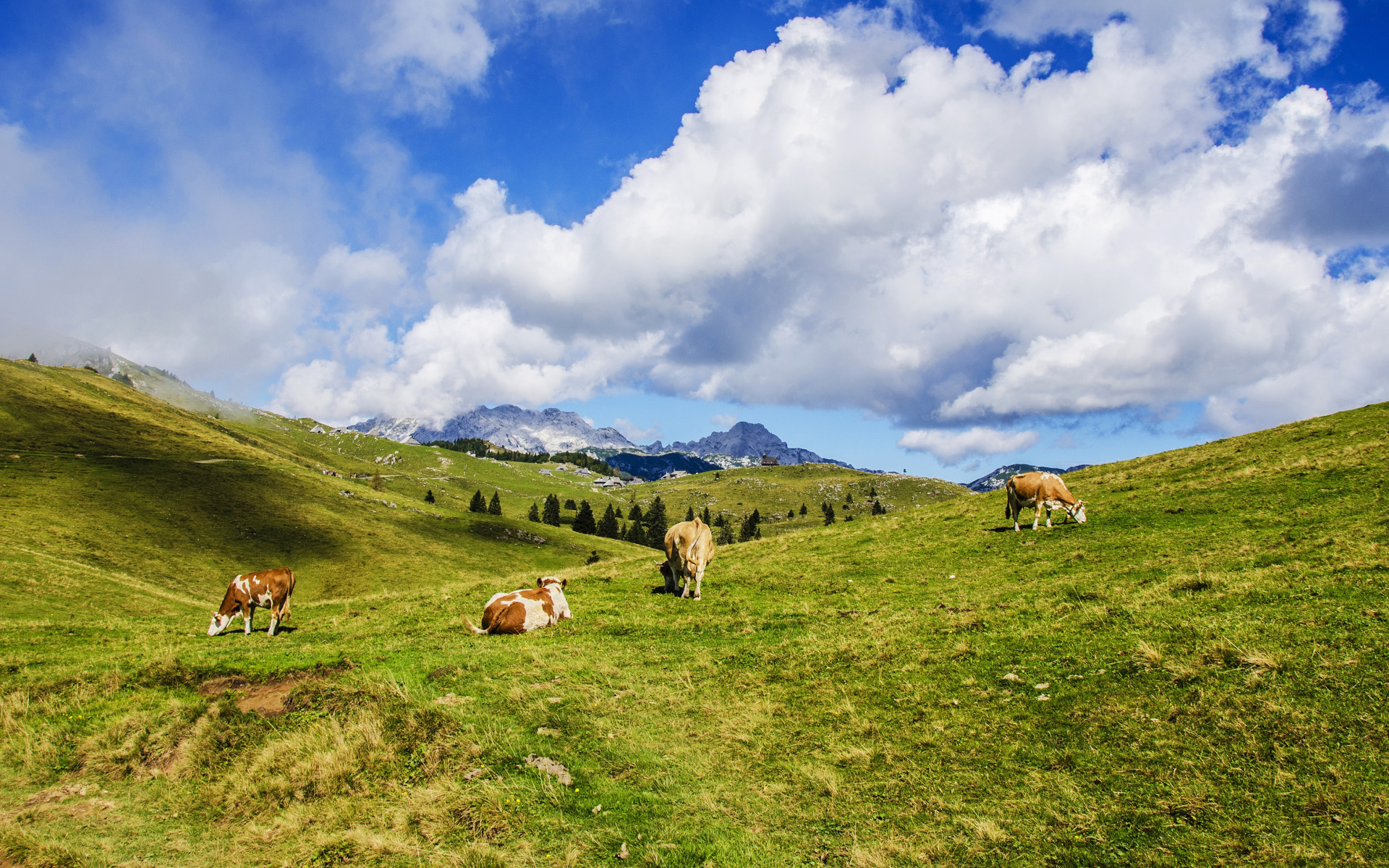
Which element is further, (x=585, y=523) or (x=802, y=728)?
(x=585, y=523)

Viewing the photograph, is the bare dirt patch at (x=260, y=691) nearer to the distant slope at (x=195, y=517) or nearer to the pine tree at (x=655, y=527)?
the distant slope at (x=195, y=517)

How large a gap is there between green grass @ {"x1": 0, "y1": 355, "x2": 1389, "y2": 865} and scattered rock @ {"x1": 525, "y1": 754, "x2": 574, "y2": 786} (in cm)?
14

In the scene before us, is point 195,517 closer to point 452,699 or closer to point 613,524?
point 613,524

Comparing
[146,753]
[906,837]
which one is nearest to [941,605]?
[906,837]

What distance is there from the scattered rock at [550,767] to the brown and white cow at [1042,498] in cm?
2419

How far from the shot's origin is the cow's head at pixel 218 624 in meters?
24.9

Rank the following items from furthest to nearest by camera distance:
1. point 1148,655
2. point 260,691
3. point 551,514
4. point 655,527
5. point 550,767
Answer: point 551,514 < point 655,527 < point 260,691 < point 1148,655 < point 550,767

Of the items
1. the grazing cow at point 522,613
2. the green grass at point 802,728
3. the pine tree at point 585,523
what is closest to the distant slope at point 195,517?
the grazing cow at point 522,613

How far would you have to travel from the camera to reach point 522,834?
8125 millimetres

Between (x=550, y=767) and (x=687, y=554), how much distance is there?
1326 cm

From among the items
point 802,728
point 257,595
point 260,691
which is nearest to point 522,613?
point 260,691

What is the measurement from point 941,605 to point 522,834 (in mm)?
12639

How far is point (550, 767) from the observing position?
9625mm

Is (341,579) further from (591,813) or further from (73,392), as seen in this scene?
(73,392)
